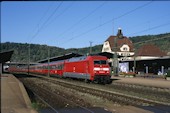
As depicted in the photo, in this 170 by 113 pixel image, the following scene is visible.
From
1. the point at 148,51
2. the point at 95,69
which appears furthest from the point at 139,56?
the point at 95,69

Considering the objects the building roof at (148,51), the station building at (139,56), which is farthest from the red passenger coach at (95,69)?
the building roof at (148,51)

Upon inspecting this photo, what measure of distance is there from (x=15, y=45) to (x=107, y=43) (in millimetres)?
38219

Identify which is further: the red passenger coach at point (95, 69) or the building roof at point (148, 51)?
the building roof at point (148, 51)

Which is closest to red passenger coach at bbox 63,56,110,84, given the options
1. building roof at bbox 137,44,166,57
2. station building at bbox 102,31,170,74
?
station building at bbox 102,31,170,74

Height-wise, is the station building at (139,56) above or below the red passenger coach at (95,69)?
above

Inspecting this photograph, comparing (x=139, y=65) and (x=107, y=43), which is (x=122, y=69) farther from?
(x=107, y=43)

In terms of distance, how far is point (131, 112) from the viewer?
13.2m

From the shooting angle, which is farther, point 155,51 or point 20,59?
point 20,59

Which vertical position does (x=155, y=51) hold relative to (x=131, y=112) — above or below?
above

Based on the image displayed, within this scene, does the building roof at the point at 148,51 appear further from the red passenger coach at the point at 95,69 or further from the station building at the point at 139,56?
the red passenger coach at the point at 95,69

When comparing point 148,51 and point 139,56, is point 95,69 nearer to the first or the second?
point 139,56

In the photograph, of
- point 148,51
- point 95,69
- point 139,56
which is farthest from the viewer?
point 148,51

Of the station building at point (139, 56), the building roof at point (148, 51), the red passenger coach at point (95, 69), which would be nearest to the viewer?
the red passenger coach at point (95, 69)

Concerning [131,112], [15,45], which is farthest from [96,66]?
[15,45]
